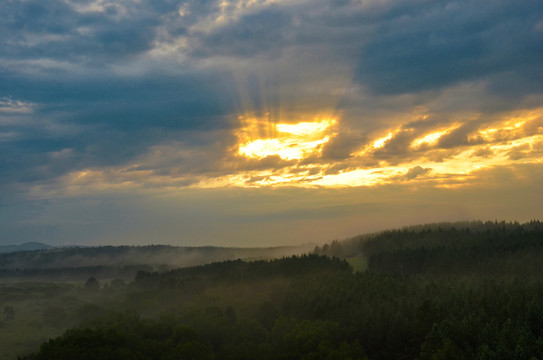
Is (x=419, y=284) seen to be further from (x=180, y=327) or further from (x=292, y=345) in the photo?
(x=180, y=327)

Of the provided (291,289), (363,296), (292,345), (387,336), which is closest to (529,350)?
(387,336)

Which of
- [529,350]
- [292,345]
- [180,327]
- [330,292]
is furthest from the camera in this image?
[330,292]

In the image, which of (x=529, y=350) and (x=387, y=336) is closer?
(x=529, y=350)

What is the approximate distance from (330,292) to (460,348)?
64.3 metres

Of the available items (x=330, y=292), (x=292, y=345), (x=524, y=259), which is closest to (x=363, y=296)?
(x=330, y=292)

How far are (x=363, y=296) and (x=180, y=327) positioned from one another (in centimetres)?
5832

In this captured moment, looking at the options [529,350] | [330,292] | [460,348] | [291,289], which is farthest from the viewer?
[291,289]

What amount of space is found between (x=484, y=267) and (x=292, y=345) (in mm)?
114655

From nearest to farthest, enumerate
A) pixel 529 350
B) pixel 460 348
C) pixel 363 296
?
pixel 529 350 < pixel 460 348 < pixel 363 296

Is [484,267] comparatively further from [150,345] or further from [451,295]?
[150,345]

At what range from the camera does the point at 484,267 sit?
622 feet

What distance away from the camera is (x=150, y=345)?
362ft

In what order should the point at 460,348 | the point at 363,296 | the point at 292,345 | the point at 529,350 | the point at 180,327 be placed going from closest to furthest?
the point at 529,350 → the point at 460,348 → the point at 292,345 → the point at 180,327 → the point at 363,296

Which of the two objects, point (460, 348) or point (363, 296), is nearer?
point (460, 348)
